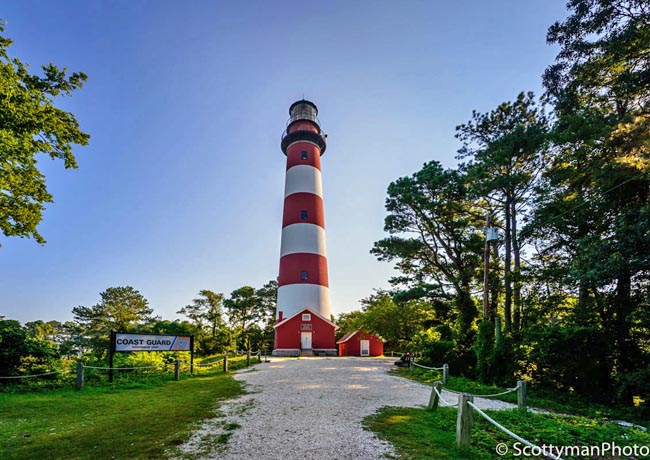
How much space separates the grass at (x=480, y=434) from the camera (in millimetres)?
4195

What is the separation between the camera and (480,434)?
15.4ft

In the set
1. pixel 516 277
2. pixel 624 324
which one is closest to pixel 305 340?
pixel 516 277

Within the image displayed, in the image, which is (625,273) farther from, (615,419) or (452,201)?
(452,201)

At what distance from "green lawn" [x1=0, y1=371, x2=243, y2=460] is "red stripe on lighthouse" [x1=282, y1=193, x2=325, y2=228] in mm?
16272

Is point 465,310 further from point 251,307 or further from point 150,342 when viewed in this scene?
point 251,307

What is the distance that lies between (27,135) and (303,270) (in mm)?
17160

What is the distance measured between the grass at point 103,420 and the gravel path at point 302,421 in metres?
0.53

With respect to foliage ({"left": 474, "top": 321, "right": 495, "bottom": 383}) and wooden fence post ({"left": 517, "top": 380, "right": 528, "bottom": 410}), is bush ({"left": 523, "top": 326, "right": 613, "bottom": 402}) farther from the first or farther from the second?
wooden fence post ({"left": 517, "top": 380, "right": 528, "bottom": 410})

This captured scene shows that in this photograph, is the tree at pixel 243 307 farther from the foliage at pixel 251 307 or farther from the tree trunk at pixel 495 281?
the tree trunk at pixel 495 281

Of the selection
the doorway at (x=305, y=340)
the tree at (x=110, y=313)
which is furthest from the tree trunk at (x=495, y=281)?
the tree at (x=110, y=313)

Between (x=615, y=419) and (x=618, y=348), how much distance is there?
2296 mm

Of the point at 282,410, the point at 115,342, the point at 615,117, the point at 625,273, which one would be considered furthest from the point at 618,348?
the point at 115,342

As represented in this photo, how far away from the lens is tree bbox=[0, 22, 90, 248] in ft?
26.2

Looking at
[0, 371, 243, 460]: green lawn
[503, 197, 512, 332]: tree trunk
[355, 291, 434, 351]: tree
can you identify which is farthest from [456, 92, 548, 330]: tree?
[0, 371, 243, 460]: green lawn
